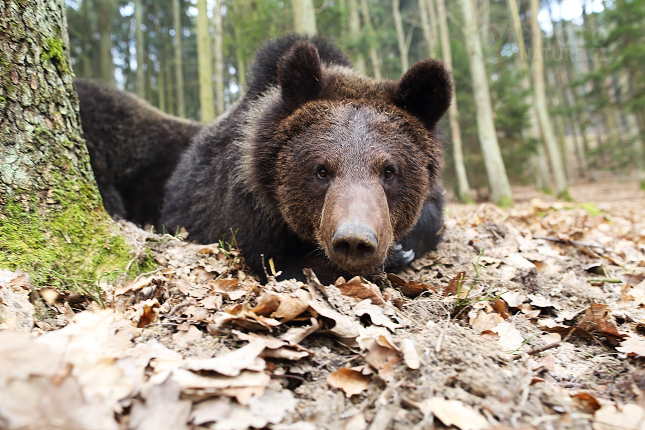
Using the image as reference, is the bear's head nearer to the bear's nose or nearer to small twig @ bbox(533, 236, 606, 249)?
the bear's nose

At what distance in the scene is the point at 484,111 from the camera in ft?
42.2

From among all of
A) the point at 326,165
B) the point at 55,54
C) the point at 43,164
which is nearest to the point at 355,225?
the point at 326,165

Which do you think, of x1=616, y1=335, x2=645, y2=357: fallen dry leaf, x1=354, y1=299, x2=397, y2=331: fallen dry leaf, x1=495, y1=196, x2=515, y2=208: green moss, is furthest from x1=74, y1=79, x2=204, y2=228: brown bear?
x1=495, y1=196, x2=515, y2=208: green moss

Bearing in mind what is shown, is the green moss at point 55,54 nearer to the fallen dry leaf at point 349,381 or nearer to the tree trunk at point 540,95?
the fallen dry leaf at point 349,381

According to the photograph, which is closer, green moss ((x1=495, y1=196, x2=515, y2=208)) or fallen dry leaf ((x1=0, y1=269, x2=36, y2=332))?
fallen dry leaf ((x1=0, y1=269, x2=36, y2=332))

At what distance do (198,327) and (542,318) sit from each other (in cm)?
221

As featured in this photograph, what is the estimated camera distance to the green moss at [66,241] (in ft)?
7.97

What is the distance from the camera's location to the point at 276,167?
3.31m

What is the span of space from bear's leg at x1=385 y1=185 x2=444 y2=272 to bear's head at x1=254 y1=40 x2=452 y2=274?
0.71 feet

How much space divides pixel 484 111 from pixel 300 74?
36.9 ft

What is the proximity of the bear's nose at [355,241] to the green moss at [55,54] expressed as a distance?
2311 mm

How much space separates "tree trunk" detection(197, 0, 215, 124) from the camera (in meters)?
10.8

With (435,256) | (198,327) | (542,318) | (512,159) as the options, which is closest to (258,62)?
(435,256)

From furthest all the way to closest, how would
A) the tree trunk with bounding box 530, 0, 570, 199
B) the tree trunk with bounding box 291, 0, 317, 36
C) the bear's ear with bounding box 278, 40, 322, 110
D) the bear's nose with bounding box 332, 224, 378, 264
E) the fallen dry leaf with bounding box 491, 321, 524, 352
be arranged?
the tree trunk with bounding box 530, 0, 570, 199 → the tree trunk with bounding box 291, 0, 317, 36 → the bear's ear with bounding box 278, 40, 322, 110 → the bear's nose with bounding box 332, 224, 378, 264 → the fallen dry leaf with bounding box 491, 321, 524, 352
